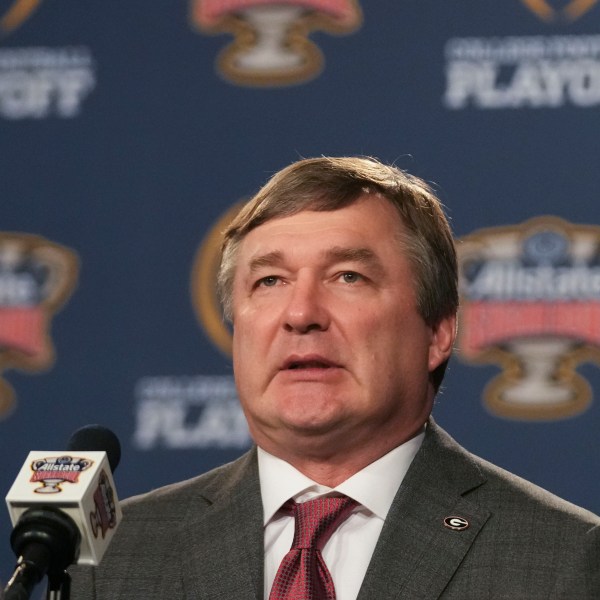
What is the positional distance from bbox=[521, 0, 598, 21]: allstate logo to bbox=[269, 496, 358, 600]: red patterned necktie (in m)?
1.40

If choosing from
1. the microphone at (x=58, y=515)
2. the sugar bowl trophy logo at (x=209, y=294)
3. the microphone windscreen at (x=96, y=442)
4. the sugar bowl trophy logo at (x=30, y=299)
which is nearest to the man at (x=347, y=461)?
the microphone windscreen at (x=96, y=442)

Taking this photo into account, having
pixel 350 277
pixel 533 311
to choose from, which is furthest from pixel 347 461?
pixel 533 311

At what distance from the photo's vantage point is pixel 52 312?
3119 millimetres

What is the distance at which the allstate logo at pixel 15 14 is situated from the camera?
3225 millimetres

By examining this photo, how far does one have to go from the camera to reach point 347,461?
2.10 metres

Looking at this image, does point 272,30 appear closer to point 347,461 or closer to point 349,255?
point 349,255

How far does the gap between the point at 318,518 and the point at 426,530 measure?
167 millimetres

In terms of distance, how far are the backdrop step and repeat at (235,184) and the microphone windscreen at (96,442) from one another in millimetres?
1255

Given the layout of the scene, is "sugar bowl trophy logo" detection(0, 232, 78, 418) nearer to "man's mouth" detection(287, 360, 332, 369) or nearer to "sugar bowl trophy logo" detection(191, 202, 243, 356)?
"sugar bowl trophy logo" detection(191, 202, 243, 356)

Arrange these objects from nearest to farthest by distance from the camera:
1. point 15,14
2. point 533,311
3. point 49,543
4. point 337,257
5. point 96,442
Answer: point 49,543 → point 96,442 → point 337,257 → point 533,311 → point 15,14

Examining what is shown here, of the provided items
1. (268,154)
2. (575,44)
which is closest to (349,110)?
(268,154)

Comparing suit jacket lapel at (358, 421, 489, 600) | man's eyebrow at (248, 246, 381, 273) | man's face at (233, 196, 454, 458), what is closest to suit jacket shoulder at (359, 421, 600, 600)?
suit jacket lapel at (358, 421, 489, 600)

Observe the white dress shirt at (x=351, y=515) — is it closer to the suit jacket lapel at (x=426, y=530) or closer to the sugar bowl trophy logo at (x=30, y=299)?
the suit jacket lapel at (x=426, y=530)

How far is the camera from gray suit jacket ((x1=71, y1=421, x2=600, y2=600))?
1923 millimetres
